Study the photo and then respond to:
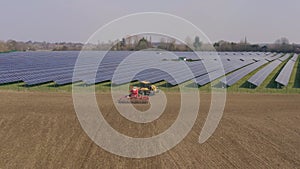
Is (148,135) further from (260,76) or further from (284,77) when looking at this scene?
(284,77)

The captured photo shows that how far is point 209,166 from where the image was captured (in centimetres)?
832

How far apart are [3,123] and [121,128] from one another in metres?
4.74

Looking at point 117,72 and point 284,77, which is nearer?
point 284,77

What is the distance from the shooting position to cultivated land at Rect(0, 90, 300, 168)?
847 cm

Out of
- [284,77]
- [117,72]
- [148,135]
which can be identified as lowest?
[148,135]

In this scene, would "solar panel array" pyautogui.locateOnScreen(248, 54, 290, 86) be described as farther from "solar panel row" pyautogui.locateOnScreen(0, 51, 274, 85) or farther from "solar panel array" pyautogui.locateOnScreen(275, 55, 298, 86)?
"solar panel row" pyautogui.locateOnScreen(0, 51, 274, 85)

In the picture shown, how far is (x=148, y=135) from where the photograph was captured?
10.8m

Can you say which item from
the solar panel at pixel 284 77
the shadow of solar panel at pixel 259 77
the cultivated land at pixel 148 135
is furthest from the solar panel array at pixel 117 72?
the cultivated land at pixel 148 135

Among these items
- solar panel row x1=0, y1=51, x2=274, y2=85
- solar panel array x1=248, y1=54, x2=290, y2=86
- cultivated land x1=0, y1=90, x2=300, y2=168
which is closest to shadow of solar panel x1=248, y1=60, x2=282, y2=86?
solar panel array x1=248, y1=54, x2=290, y2=86

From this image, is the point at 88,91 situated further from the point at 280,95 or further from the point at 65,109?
the point at 280,95

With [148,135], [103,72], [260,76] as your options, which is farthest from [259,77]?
[148,135]

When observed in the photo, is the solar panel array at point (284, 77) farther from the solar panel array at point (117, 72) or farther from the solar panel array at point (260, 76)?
the solar panel array at point (117, 72)

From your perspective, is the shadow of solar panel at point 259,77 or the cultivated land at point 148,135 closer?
the cultivated land at point 148,135

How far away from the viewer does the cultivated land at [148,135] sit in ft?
27.8
